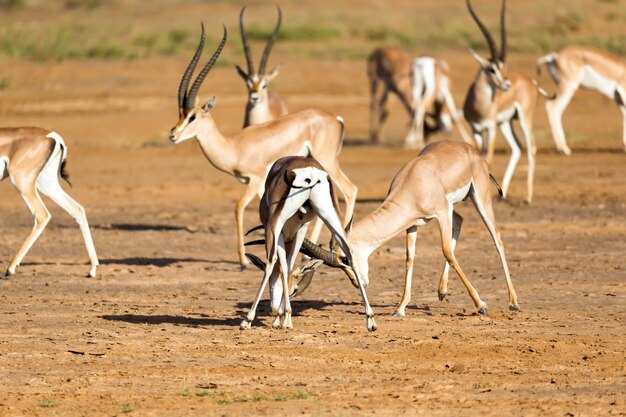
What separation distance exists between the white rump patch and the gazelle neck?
3.67m

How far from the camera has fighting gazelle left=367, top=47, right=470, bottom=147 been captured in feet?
80.1

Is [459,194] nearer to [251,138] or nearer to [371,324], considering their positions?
[371,324]

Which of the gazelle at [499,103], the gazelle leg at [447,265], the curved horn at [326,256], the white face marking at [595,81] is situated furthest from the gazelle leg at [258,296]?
the white face marking at [595,81]

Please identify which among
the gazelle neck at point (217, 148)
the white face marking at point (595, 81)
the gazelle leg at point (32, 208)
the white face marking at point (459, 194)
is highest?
the white face marking at point (459, 194)

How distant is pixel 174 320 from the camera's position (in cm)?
1037

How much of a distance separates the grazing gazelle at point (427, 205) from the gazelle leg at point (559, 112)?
37.6ft

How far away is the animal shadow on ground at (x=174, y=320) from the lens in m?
10.2

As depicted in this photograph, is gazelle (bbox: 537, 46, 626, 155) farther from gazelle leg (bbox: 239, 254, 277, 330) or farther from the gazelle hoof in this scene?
gazelle leg (bbox: 239, 254, 277, 330)

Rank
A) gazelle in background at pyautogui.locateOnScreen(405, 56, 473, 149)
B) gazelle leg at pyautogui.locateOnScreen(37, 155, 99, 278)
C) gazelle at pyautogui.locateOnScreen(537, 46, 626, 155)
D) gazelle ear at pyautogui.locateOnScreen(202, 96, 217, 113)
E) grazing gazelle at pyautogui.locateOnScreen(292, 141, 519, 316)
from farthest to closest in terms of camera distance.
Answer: gazelle in background at pyautogui.locateOnScreen(405, 56, 473, 149) < gazelle at pyautogui.locateOnScreen(537, 46, 626, 155) < gazelle ear at pyautogui.locateOnScreen(202, 96, 217, 113) < gazelle leg at pyautogui.locateOnScreen(37, 155, 99, 278) < grazing gazelle at pyautogui.locateOnScreen(292, 141, 519, 316)

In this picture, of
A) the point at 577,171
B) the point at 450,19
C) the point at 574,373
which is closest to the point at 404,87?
the point at 577,171

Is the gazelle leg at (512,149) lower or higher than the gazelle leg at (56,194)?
lower

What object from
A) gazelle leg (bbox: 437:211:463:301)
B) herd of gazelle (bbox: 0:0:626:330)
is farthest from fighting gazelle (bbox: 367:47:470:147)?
gazelle leg (bbox: 437:211:463:301)

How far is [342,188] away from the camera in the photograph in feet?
47.0

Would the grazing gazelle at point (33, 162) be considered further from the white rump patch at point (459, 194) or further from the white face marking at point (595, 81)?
the white face marking at point (595, 81)
